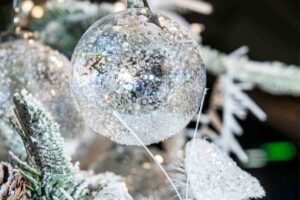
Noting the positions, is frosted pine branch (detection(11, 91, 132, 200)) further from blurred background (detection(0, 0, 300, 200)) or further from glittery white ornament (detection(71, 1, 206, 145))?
blurred background (detection(0, 0, 300, 200))

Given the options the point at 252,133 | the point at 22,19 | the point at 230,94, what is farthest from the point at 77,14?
the point at 252,133

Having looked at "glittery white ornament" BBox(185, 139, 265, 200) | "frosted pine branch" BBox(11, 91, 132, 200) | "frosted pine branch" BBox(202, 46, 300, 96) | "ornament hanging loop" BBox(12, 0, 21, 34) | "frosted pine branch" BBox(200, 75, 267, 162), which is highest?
"ornament hanging loop" BBox(12, 0, 21, 34)

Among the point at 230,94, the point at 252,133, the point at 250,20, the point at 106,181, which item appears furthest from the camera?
the point at 252,133

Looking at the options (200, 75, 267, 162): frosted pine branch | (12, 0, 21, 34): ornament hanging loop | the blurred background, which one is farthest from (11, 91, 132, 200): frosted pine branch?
the blurred background

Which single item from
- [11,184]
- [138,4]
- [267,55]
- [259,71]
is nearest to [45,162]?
[11,184]

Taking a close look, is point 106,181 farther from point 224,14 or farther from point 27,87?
point 224,14

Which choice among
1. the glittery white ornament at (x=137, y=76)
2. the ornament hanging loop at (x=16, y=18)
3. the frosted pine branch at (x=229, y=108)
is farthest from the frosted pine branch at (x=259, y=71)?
the glittery white ornament at (x=137, y=76)

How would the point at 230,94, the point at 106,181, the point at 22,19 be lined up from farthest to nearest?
the point at 230,94
the point at 22,19
the point at 106,181
